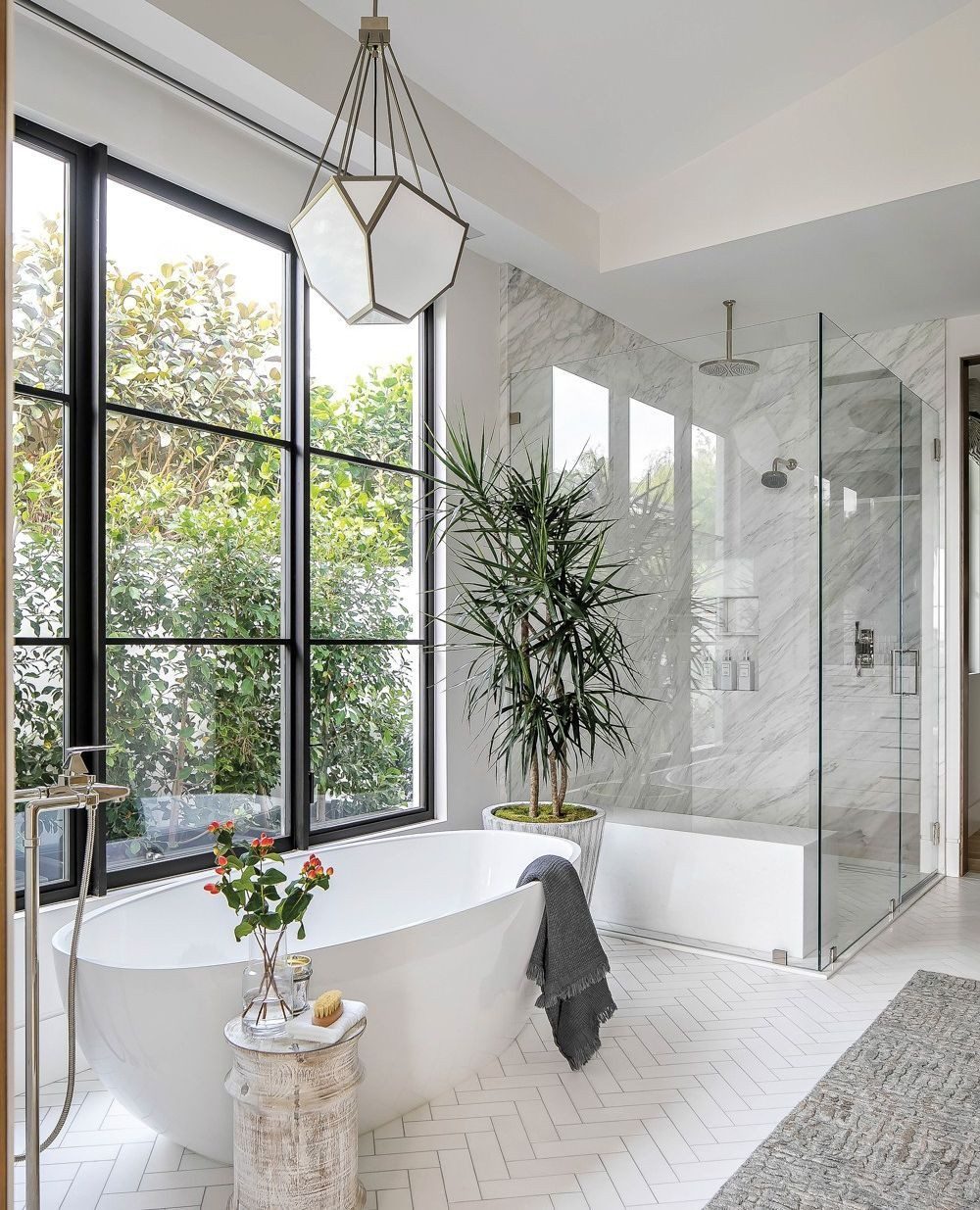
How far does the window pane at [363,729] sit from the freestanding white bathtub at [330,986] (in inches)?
17.7

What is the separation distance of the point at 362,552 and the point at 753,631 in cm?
153

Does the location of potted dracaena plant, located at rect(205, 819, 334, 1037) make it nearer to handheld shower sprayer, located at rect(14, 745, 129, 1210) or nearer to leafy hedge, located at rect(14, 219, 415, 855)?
handheld shower sprayer, located at rect(14, 745, 129, 1210)

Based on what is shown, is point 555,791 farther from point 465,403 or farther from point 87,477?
point 87,477

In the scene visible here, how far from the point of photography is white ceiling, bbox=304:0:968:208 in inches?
120

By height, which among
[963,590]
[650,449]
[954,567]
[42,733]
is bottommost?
[42,733]

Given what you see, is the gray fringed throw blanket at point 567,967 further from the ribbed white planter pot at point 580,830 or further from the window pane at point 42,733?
the window pane at point 42,733

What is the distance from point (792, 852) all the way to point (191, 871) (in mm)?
2065

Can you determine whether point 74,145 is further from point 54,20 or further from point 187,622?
point 187,622

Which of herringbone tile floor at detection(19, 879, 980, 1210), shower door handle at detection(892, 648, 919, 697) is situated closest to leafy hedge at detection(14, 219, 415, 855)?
herringbone tile floor at detection(19, 879, 980, 1210)

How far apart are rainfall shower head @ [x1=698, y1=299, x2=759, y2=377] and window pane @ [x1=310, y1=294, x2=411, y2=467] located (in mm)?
1190

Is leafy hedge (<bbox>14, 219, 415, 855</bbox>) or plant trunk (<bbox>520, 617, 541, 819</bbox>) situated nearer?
leafy hedge (<bbox>14, 219, 415, 855</bbox>)

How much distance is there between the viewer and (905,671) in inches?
170

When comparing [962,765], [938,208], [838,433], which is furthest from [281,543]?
[962,765]

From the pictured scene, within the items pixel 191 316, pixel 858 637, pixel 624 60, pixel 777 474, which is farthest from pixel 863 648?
pixel 191 316
